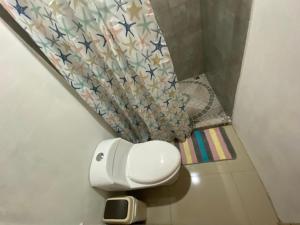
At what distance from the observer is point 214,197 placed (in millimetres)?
1442

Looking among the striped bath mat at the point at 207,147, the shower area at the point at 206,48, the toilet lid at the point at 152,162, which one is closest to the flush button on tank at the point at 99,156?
the toilet lid at the point at 152,162

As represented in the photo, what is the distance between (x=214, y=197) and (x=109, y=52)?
1.29 metres

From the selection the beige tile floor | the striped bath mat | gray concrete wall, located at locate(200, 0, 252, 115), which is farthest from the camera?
the striped bath mat

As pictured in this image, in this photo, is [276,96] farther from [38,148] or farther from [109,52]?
[38,148]

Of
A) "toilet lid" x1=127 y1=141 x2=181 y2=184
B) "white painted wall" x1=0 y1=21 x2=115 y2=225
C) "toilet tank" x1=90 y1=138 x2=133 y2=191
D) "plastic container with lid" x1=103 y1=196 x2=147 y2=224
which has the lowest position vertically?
"plastic container with lid" x1=103 y1=196 x2=147 y2=224

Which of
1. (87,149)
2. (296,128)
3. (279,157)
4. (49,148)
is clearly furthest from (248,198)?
(49,148)

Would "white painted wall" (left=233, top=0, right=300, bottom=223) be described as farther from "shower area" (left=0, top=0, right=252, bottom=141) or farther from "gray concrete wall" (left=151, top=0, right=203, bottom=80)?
"gray concrete wall" (left=151, top=0, right=203, bottom=80)

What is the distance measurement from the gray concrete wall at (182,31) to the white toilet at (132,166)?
1.08 meters

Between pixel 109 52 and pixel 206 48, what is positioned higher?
pixel 109 52

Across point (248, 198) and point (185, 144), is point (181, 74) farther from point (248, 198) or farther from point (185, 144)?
point (248, 198)

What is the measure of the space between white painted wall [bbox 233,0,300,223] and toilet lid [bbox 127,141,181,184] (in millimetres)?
566

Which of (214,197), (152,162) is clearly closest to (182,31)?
(152,162)

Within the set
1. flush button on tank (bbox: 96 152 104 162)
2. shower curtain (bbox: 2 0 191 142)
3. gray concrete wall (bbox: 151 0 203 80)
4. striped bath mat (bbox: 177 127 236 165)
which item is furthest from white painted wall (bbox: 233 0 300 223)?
flush button on tank (bbox: 96 152 104 162)

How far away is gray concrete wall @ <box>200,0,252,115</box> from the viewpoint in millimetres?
1089
